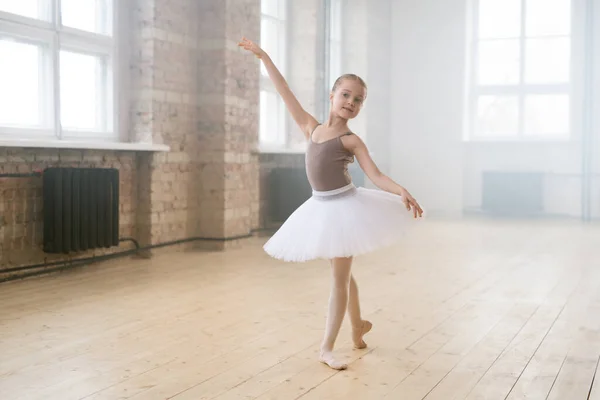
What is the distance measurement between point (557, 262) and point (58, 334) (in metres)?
4.40

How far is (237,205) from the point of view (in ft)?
23.5

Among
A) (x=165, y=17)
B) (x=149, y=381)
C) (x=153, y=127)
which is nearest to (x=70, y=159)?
(x=153, y=127)

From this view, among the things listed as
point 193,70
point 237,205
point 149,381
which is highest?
point 193,70

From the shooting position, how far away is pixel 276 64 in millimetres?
8750

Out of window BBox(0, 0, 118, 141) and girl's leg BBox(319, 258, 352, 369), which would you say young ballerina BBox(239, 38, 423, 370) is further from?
window BBox(0, 0, 118, 141)

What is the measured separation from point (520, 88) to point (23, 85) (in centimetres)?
852

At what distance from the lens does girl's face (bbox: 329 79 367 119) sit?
307 cm

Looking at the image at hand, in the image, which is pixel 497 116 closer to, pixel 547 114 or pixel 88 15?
pixel 547 114

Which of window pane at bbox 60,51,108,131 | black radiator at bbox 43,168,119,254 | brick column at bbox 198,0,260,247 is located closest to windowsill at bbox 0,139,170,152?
black radiator at bbox 43,168,119,254

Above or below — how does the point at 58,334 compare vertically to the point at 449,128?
below

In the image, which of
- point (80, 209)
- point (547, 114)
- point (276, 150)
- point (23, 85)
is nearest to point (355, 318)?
point (80, 209)

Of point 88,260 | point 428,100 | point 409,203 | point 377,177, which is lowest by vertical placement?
point 88,260

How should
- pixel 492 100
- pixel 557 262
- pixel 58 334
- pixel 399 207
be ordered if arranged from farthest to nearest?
pixel 492 100 < pixel 557 262 < pixel 58 334 < pixel 399 207

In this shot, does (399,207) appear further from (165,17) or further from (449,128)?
(449,128)
